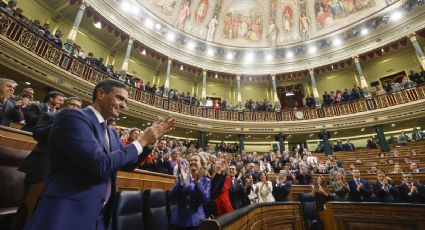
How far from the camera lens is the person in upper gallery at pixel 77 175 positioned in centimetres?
100

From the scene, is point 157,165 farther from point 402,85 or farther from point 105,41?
point 402,85

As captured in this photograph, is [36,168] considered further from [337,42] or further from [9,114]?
[337,42]

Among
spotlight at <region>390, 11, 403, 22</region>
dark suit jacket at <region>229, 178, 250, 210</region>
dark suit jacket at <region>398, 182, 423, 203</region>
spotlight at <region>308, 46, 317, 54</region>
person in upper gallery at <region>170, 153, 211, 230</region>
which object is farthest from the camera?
spotlight at <region>308, 46, 317, 54</region>

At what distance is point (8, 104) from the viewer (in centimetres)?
295

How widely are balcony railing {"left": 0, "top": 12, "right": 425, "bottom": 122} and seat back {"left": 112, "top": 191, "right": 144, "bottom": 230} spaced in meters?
7.05

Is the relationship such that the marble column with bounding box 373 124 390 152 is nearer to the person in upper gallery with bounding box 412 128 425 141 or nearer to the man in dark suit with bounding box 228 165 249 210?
the person in upper gallery with bounding box 412 128 425 141

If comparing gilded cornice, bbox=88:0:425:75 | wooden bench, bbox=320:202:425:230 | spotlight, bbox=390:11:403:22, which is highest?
spotlight, bbox=390:11:403:22

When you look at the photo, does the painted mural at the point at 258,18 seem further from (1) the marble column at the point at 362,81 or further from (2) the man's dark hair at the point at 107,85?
(2) the man's dark hair at the point at 107,85

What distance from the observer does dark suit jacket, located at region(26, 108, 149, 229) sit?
996 millimetres

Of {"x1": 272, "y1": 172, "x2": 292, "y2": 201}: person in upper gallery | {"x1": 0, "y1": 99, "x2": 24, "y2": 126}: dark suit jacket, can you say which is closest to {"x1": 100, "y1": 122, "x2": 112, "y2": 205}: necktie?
{"x1": 0, "y1": 99, "x2": 24, "y2": 126}: dark suit jacket

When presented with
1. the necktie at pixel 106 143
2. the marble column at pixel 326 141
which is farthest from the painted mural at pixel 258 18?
the necktie at pixel 106 143

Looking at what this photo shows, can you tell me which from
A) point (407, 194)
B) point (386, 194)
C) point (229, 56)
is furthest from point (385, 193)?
point (229, 56)

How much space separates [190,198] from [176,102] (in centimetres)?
1079

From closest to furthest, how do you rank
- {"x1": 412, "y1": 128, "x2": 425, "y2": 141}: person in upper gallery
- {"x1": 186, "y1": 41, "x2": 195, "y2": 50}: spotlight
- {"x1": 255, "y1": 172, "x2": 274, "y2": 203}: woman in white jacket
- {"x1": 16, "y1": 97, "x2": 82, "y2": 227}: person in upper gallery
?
{"x1": 16, "y1": 97, "x2": 82, "y2": 227}: person in upper gallery
{"x1": 255, "y1": 172, "x2": 274, "y2": 203}: woman in white jacket
{"x1": 412, "y1": 128, "x2": 425, "y2": 141}: person in upper gallery
{"x1": 186, "y1": 41, "x2": 195, "y2": 50}: spotlight
